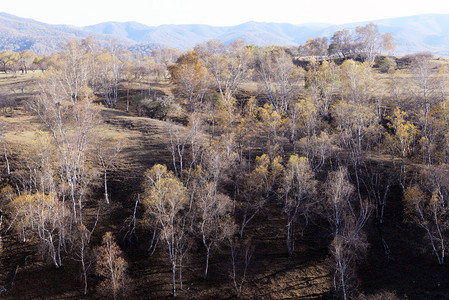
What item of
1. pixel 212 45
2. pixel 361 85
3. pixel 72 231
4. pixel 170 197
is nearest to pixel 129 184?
pixel 72 231

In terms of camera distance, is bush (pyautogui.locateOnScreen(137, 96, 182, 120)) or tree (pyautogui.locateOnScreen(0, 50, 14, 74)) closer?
bush (pyautogui.locateOnScreen(137, 96, 182, 120))

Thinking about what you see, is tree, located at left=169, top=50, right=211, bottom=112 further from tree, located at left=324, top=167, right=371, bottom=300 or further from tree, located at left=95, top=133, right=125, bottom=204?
tree, located at left=324, top=167, right=371, bottom=300

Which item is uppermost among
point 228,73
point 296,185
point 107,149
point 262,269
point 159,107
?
point 228,73

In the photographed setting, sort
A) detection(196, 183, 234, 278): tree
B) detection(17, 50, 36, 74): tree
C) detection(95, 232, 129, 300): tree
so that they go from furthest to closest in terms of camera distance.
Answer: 1. detection(17, 50, 36, 74): tree
2. detection(196, 183, 234, 278): tree
3. detection(95, 232, 129, 300): tree

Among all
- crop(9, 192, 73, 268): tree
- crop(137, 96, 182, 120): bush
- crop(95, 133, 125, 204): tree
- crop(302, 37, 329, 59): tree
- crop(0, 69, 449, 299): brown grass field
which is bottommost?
crop(0, 69, 449, 299): brown grass field

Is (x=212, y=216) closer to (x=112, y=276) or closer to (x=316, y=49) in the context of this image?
(x=112, y=276)

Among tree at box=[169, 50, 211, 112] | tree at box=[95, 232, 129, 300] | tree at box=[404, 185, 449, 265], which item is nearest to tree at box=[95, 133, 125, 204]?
tree at box=[95, 232, 129, 300]

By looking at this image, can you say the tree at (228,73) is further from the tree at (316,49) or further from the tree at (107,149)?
the tree at (316,49)

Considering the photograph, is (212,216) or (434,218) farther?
(212,216)

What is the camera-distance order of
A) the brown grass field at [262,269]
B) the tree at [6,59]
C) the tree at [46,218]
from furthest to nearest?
1. the tree at [6,59]
2. the tree at [46,218]
3. the brown grass field at [262,269]

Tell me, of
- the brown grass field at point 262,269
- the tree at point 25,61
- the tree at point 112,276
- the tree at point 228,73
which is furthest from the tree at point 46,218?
the tree at point 25,61

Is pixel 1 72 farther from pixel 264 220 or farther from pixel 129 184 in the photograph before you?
pixel 264 220

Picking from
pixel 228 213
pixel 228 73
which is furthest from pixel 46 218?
pixel 228 73
